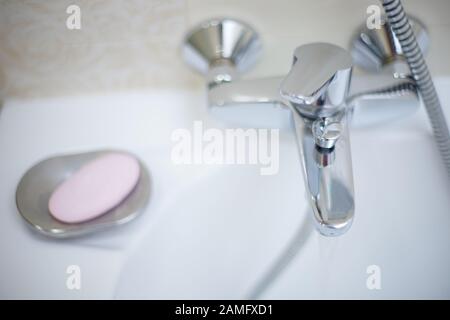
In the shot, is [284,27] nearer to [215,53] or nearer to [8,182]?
[215,53]

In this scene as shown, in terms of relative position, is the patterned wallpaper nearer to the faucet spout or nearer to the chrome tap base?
the chrome tap base

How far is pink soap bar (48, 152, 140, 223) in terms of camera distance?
42 cm

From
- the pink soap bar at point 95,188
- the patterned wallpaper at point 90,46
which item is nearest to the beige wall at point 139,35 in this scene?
the patterned wallpaper at point 90,46

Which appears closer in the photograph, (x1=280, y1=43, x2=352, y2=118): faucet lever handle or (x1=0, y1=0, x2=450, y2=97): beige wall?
(x1=280, y1=43, x2=352, y2=118): faucet lever handle

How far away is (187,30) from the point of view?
453 millimetres

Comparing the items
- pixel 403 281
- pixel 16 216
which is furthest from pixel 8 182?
pixel 403 281

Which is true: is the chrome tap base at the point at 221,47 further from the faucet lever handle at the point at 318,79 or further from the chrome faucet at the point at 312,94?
the faucet lever handle at the point at 318,79

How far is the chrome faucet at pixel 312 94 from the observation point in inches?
12.9

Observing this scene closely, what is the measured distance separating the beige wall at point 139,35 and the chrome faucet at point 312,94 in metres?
0.02

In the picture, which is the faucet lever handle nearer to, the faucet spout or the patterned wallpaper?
the faucet spout

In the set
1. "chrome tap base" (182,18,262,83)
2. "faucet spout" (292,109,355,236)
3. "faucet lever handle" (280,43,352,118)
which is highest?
"chrome tap base" (182,18,262,83)

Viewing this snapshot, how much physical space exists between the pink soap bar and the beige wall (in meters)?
0.10

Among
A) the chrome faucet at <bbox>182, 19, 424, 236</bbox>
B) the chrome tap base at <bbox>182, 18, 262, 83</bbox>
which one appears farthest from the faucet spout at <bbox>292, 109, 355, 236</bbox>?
the chrome tap base at <bbox>182, 18, 262, 83</bbox>

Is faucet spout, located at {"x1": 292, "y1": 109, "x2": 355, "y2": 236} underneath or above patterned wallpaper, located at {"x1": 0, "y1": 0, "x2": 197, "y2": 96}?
underneath
